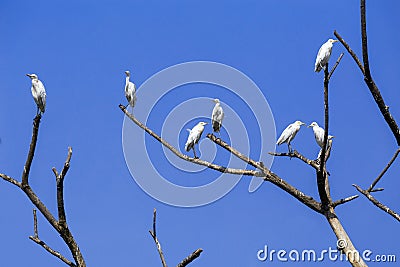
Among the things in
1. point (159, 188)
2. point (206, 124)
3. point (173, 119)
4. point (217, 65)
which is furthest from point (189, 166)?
point (206, 124)

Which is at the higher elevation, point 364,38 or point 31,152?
point 31,152

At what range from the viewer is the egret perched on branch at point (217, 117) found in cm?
1305

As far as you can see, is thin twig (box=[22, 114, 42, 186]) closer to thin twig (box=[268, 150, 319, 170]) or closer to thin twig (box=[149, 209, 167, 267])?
thin twig (box=[149, 209, 167, 267])

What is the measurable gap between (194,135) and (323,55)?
10.8ft

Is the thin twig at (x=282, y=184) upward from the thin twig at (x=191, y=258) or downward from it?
upward

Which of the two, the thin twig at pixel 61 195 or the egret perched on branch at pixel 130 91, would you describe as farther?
the egret perched on branch at pixel 130 91

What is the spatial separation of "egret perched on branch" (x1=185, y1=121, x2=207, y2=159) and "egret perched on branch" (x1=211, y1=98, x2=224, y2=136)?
42cm

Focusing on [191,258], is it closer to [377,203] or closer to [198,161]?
[377,203]

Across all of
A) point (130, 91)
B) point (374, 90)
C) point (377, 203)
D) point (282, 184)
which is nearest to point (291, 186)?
point (282, 184)

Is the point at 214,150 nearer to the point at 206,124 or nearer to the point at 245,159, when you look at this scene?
the point at 206,124

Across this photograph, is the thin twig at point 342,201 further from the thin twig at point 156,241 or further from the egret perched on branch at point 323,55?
the egret perched on branch at point 323,55

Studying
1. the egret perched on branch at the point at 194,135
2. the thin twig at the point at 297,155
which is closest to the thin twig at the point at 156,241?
the thin twig at the point at 297,155

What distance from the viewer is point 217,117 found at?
43.5 feet

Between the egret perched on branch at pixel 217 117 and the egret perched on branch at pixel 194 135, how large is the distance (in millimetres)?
419
